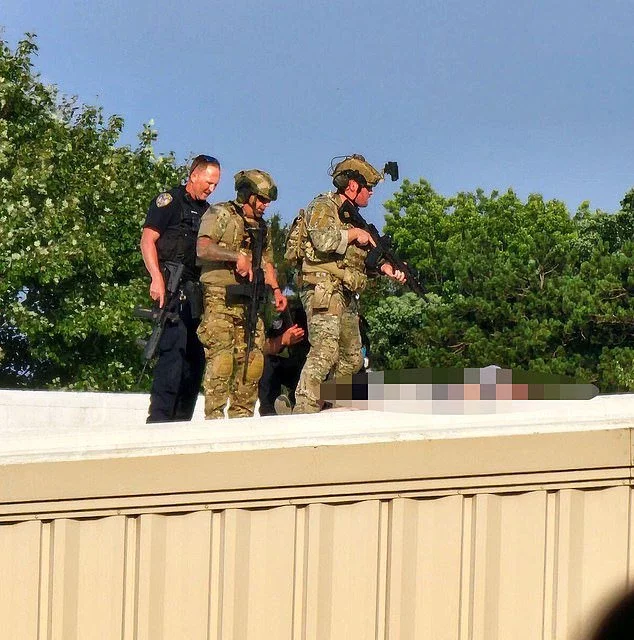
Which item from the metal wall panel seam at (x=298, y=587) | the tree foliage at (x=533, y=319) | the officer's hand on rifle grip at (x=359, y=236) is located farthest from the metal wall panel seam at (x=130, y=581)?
the tree foliage at (x=533, y=319)

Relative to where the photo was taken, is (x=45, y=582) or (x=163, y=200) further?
(x=163, y=200)

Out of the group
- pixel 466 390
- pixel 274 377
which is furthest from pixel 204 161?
→ pixel 466 390

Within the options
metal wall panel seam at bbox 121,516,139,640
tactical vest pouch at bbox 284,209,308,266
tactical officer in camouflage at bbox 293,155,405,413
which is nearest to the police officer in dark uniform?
tactical vest pouch at bbox 284,209,308,266

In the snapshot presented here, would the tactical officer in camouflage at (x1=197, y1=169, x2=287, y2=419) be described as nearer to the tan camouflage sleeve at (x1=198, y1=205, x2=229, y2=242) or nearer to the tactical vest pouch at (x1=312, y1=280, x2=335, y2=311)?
the tan camouflage sleeve at (x1=198, y1=205, x2=229, y2=242)

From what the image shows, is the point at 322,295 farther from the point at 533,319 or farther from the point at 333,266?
the point at 533,319

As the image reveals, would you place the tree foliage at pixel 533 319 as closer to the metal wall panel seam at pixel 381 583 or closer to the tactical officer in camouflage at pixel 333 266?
the tactical officer in camouflage at pixel 333 266

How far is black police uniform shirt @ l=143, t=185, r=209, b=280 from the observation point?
1034cm

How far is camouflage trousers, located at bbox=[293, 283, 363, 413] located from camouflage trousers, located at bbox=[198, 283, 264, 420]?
35 centimetres

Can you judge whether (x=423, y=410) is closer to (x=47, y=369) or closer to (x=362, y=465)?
(x=362, y=465)

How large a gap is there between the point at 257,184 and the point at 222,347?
107 cm

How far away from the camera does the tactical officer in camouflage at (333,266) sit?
1024 centimetres

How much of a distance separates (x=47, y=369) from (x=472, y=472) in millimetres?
32717

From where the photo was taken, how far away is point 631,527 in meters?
4.52

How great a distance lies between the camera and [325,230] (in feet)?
33.6
